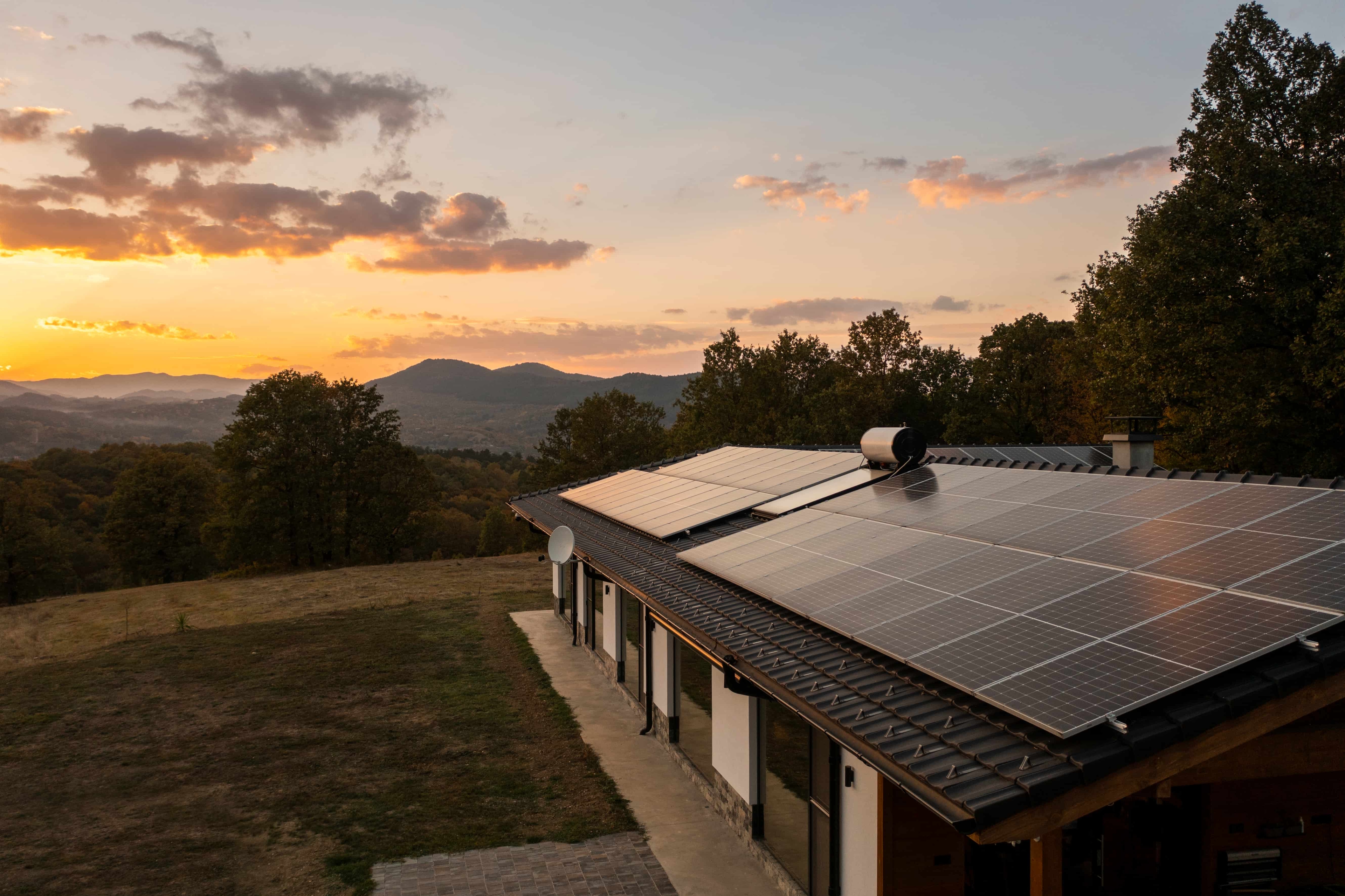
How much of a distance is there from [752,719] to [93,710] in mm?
17842

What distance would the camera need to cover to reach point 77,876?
11359 millimetres

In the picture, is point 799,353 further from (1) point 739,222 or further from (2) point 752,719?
(2) point 752,719

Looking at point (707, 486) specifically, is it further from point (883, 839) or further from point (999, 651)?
point (999, 651)

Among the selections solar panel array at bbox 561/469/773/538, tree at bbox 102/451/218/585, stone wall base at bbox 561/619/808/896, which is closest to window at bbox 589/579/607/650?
solar panel array at bbox 561/469/773/538

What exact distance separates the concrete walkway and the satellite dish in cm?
360

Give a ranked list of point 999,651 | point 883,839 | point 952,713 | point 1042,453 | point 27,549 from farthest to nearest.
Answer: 1. point 27,549
2. point 1042,453
3. point 883,839
4. point 999,651
5. point 952,713

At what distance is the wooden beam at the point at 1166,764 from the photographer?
16.6ft

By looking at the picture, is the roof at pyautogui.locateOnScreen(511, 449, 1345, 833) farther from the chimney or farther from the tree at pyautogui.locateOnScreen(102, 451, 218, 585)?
the tree at pyautogui.locateOnScreen(102, 451, 218, 585)

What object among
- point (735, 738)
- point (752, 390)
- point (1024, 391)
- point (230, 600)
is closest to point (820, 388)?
point (752, 390)

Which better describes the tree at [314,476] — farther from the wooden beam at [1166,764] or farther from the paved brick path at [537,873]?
the wooden beam at [1166,764]

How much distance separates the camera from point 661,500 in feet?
71.8

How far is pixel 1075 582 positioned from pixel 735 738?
6.38 m

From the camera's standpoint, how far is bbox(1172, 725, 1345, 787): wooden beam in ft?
20.2

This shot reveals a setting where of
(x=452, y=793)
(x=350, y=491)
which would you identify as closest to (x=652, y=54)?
(x=452, y=793)
